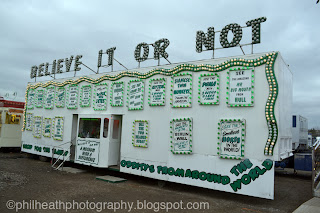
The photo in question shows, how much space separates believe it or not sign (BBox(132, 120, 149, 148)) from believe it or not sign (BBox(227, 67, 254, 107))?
3.75m

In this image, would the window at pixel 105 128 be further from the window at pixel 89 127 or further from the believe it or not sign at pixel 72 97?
the believe it or not sign at pixel 72 97

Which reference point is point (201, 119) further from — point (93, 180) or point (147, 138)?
point (93, 180)

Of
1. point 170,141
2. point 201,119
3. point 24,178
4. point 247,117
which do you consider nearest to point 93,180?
point 24,178

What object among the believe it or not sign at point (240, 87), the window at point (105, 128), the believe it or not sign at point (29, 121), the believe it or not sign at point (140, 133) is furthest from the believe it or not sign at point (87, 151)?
the believe it or not sign at point (240, 87)

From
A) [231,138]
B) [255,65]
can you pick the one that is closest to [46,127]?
[231,138]

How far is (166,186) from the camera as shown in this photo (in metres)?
10.2

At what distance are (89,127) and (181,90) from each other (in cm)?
547

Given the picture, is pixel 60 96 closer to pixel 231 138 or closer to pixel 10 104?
pixel 10 104

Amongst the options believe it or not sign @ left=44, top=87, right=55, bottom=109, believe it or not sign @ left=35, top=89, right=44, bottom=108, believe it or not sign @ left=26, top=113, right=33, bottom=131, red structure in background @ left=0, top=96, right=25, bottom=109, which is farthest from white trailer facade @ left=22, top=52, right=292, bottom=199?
red structure in background @ left=0, top=96, right=25, bottom=109

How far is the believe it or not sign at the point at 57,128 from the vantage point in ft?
45.6

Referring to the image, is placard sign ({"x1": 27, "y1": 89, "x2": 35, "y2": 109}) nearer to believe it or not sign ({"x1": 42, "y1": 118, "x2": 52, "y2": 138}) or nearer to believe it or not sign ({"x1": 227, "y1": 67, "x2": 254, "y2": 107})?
believe it or not sign ({"x1": 42, "y1": 118, "x2": 52, "y2": 138})

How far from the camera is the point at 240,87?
853cm

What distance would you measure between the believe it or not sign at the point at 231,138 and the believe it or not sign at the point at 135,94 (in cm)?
379

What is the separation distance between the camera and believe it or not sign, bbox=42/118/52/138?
1462 cm
